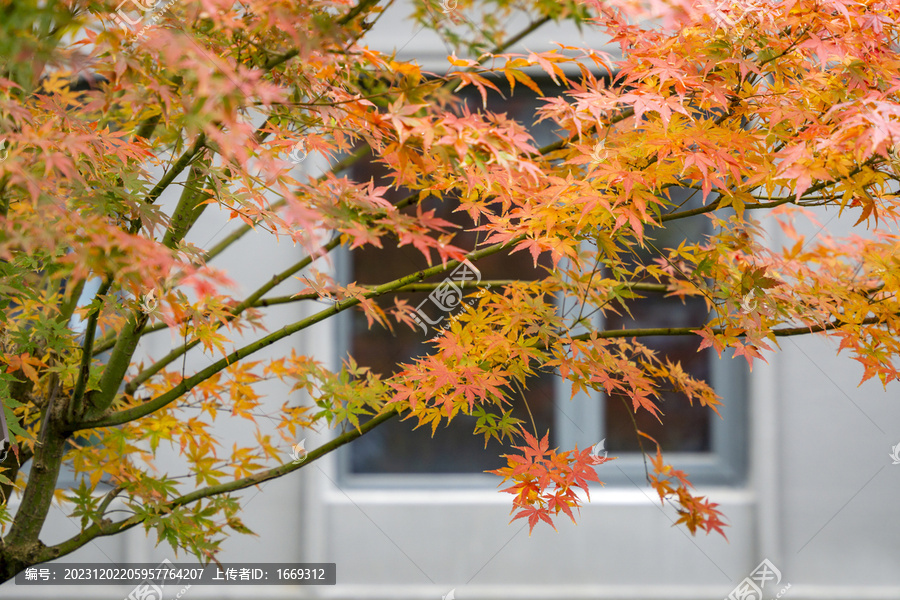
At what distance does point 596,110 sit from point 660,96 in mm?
112

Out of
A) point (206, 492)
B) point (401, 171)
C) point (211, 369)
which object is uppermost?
point (401, 171)

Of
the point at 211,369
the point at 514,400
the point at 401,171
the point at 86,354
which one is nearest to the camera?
the point at 401,171

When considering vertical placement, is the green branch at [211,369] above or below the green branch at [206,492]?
above

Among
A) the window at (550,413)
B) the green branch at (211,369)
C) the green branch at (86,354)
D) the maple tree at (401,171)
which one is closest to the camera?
the maple tree at (401,171)

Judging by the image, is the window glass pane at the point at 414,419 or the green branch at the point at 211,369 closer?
the green branch at the point at 211,369

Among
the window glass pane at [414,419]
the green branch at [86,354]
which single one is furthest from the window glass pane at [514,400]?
the green branch at [86,354]

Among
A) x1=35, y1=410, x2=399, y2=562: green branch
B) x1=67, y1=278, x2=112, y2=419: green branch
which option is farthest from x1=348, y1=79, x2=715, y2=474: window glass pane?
x1=67, y1=278, x2=112, y2=419: green branch

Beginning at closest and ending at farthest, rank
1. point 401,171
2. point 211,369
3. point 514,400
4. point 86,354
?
point 401,171 → point 86,354 → point 211,369 → point 514,400

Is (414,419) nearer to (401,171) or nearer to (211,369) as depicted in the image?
(211,369)

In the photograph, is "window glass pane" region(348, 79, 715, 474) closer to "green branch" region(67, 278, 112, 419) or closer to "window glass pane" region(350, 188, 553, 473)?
"window glass pane" region(350, 188, 553, 473)

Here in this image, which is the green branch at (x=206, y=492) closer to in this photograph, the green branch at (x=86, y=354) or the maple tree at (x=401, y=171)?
the maple tree at (x=401, y=171)

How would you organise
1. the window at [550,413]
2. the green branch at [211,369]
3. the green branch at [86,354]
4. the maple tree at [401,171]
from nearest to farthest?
the maple tree at [401,171] < the green branch at [86,354] < the green branch at [211,369] < the window at [550,413]

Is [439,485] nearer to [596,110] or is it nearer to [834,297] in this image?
[834,297]

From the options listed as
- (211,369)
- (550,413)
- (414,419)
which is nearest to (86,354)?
(211,369)
